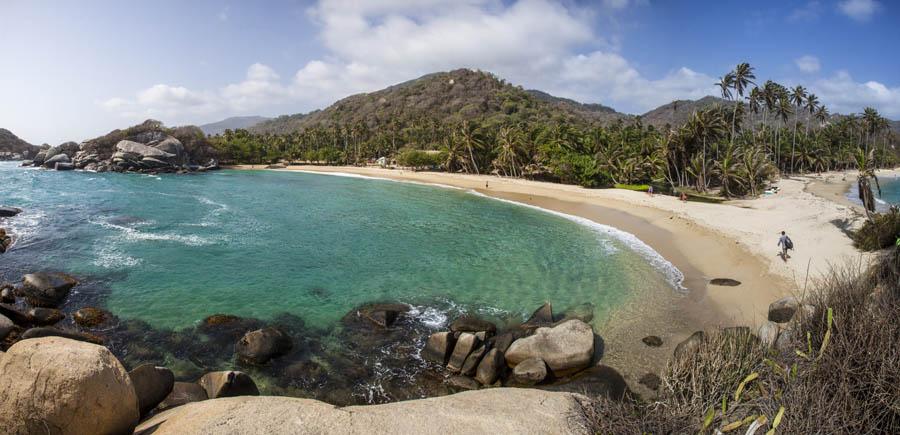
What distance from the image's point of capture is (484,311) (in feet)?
69.3

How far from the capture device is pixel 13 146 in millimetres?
155500

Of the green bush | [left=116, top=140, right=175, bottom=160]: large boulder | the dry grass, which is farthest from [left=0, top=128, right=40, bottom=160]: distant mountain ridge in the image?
the green bush

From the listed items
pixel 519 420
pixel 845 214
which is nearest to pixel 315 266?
pixel 519 420

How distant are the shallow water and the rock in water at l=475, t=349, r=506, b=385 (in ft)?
5.01

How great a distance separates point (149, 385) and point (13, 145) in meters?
212

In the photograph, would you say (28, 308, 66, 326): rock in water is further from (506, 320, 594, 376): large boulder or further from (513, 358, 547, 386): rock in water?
(513, 358, 547, 386): rock in water

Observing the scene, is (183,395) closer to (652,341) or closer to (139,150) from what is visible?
(652,341)

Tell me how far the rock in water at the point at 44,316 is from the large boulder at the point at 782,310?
1242 inches

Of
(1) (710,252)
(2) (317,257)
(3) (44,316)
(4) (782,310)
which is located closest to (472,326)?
(4) (782,310)

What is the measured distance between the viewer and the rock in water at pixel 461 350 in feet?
52.7

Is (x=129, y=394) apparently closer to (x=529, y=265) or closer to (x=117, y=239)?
(x=529, y=265)

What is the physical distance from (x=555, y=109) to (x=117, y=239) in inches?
7416

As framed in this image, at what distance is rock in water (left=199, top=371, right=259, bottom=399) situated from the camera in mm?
12797

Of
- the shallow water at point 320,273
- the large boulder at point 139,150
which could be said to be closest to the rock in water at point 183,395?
the shallow water at point 320,273
